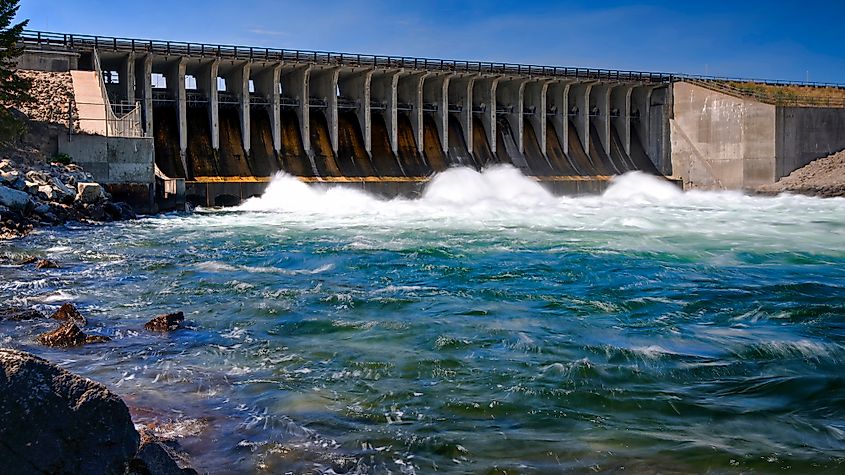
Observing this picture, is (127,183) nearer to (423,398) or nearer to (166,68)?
(166,68)

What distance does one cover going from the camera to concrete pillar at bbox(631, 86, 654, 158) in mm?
49281

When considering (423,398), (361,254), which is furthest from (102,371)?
(361,254)

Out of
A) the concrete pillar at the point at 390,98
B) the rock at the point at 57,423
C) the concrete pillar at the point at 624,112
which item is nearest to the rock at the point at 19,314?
the rock at the point at 57,423

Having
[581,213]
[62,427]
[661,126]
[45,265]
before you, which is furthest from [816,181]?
[62,427]

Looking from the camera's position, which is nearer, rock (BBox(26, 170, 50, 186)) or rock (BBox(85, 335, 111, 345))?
rock (BBox(85, 335, 111, 345))

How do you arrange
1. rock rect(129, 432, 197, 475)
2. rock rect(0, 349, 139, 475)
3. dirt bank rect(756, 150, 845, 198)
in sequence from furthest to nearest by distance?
1. dirt bank rect(756, 150, 845, 198)
2. rock rect(129, 432, 197, 475)
3. rock rect(0, 349, 139, 475)

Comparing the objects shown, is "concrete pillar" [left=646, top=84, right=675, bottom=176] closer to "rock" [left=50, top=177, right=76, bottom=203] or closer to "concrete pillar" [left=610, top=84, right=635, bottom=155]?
"concrete pillar" [left=610, top=84, right=635, bottom=155]

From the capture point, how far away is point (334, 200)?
34750 millimetres

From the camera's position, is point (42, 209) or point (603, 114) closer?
point (42, 209)

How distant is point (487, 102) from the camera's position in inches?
1804

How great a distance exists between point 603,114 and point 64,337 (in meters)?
43.4

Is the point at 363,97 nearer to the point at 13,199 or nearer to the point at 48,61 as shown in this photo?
the point at 48,61

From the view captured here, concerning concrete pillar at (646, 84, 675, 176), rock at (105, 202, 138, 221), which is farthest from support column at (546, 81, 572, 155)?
rock at (105, 202, 138, 221)

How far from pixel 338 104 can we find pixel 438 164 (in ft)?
20.6
